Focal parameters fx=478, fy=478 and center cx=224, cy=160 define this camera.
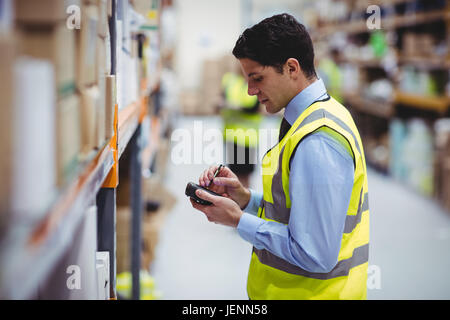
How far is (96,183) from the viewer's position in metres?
0.98

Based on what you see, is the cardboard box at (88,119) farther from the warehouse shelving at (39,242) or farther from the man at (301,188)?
the man at (301,188)

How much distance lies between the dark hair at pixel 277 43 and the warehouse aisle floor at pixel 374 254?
55.1 inches

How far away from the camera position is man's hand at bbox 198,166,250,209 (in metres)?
1.55

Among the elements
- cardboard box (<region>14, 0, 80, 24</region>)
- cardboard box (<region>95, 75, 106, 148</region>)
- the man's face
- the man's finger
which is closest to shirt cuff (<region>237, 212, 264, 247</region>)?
the man's finger

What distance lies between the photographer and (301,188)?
1183mm

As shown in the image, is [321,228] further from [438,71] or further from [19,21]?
[438,71]

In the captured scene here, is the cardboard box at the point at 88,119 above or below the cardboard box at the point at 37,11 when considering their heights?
below

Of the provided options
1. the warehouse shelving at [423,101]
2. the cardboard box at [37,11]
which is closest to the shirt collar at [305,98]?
the cardboard box at [37,11]

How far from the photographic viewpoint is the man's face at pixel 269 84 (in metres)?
1.32

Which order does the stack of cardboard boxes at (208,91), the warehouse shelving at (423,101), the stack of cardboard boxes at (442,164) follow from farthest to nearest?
the stack of cardboard boxes at (208,91), the warehouse shelving at (423,101), the stack of cardboard boxes at (442,164)

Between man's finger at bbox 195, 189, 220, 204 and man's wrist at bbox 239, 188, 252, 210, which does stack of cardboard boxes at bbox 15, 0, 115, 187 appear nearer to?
man's finger at bbox 195, 189, 220, 204

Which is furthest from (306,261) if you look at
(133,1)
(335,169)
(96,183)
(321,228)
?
(133,1)

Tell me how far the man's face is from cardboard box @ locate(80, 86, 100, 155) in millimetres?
541

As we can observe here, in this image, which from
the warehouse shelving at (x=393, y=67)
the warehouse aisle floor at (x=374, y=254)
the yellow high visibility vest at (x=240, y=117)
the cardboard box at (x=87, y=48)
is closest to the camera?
the cardboard box at (x=87, y=48)
